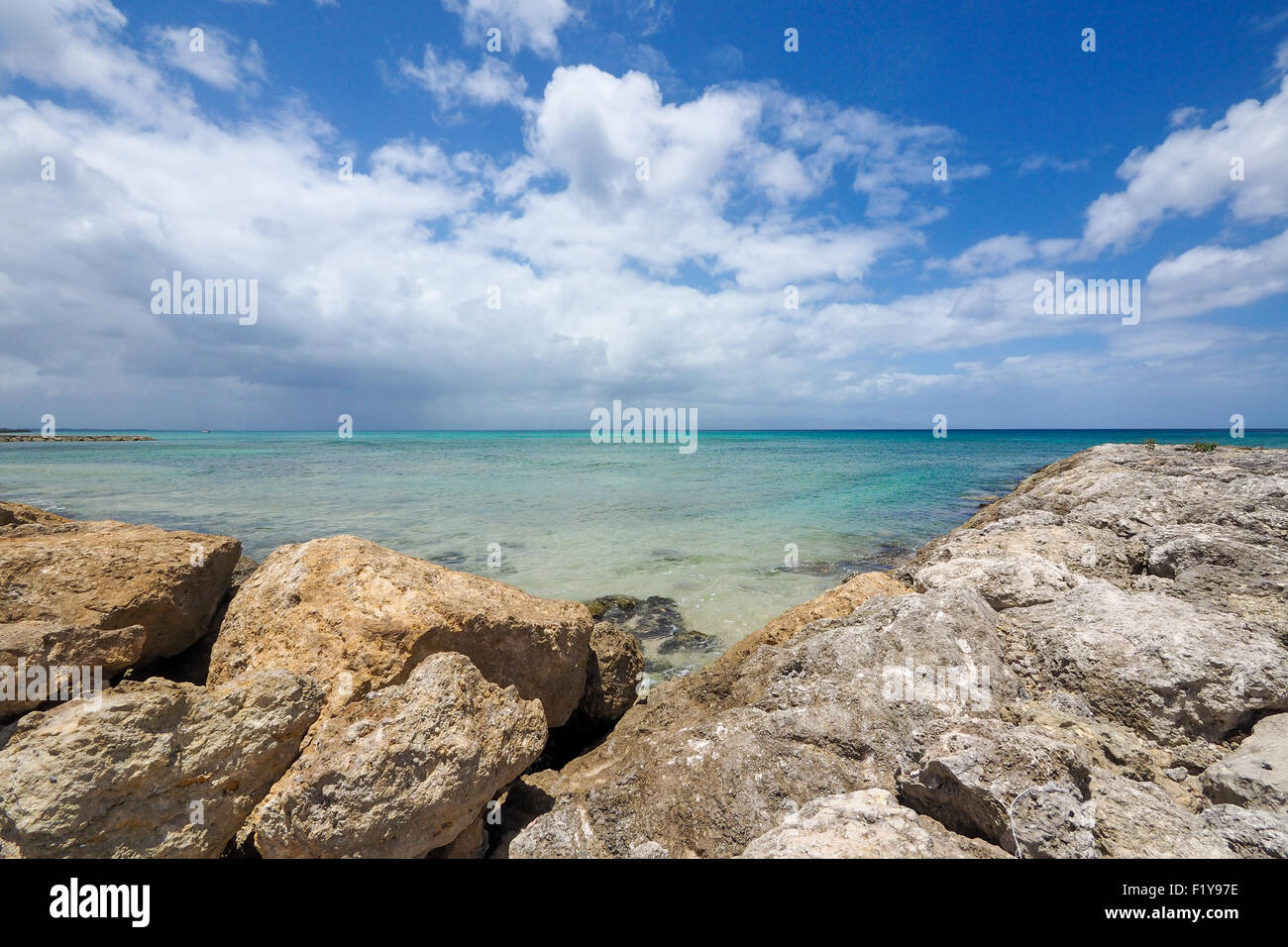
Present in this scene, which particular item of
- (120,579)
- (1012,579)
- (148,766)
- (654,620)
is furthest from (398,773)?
(654,620)

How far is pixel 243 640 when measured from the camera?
4.42 m

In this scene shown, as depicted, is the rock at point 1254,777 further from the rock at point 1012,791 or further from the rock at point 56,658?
the rock at point 56,658

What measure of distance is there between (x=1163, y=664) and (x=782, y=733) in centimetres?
318

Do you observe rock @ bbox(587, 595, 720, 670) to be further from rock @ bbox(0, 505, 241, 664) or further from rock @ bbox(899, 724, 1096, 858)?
rock @ bbox(0, 505, 241, 664)

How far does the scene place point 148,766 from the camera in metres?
2.90

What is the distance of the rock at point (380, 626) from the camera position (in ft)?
13.3

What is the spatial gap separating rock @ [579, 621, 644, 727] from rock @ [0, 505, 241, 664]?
11.9 ft

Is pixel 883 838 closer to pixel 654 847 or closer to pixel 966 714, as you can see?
pixel 654 847

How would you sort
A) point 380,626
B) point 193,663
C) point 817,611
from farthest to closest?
1. point 817,611
2. point 193,663
3. point 380,626

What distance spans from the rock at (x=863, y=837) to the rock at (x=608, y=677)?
3.01m

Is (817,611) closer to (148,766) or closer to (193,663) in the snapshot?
(148,766)

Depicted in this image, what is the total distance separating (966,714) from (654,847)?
259 cm

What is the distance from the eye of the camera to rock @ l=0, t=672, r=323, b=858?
8.67 ft
